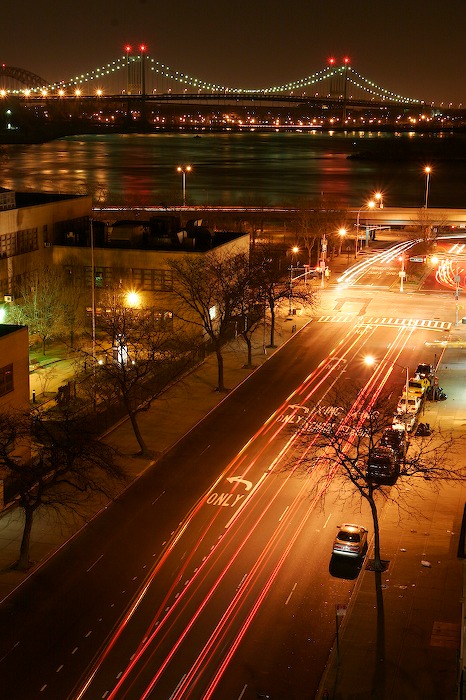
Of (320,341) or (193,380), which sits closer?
(193,380)

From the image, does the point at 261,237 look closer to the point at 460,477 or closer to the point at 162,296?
the point at 162,296

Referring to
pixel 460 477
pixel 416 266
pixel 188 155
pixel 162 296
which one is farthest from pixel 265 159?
pixel 460 477

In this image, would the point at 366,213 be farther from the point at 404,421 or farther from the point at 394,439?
the point at 394,439

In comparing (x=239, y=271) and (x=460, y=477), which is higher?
(x=239, y=271)

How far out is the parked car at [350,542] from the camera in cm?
1995

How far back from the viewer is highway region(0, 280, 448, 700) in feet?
52.2

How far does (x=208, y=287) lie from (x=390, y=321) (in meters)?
10.4

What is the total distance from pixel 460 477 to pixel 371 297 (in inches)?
1026

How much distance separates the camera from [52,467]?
67.1ft

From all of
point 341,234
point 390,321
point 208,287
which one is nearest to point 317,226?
point 341,234

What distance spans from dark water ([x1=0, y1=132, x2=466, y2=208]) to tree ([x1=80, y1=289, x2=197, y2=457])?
42.2 metres

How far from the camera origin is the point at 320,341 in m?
40.1

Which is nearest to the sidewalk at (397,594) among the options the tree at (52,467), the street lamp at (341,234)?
the tree at (52,467)

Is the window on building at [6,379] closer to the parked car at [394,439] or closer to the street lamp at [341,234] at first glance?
the parked car at [394,439]
